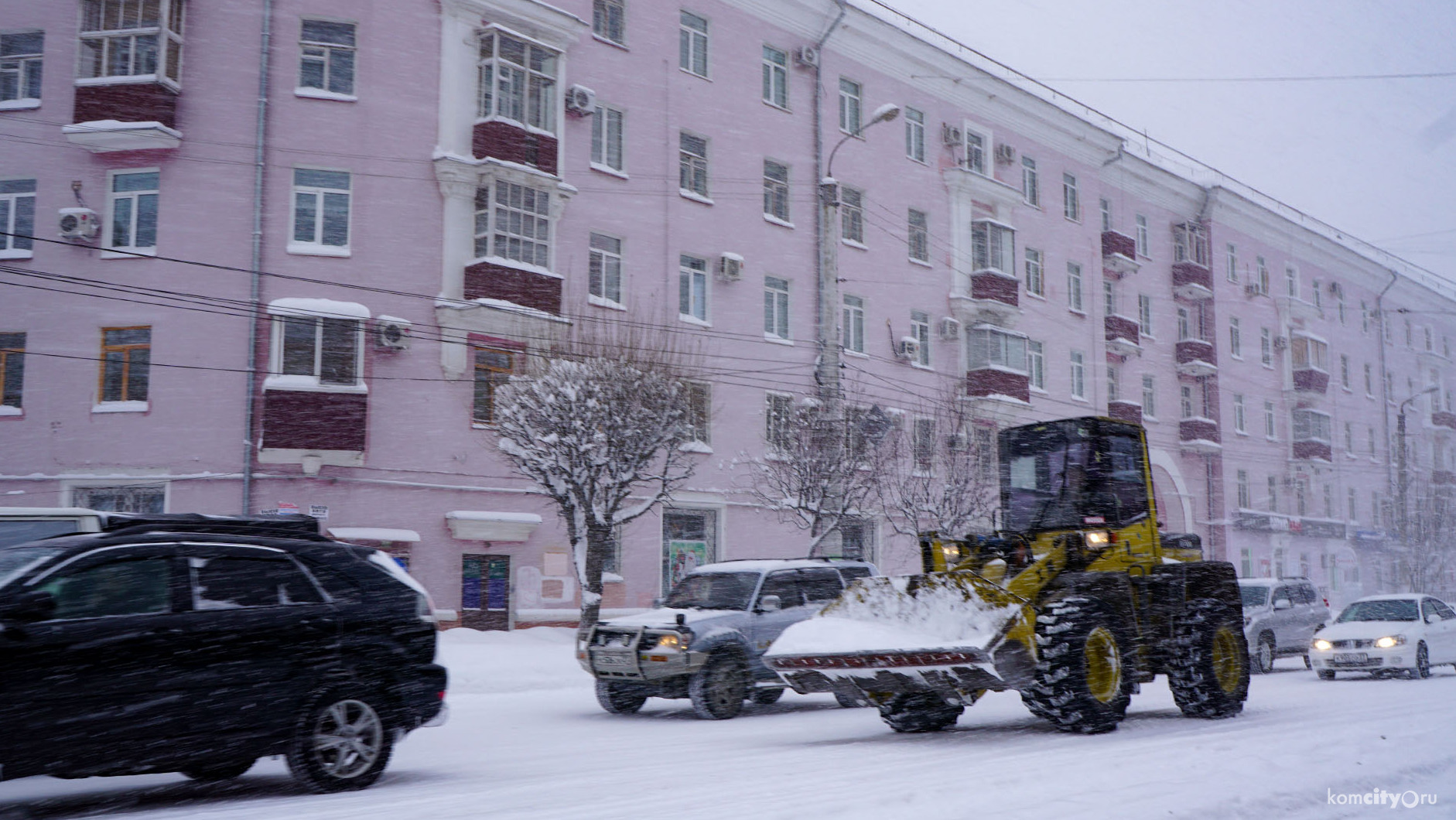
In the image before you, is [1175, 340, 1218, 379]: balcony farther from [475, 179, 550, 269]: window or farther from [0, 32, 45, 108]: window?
[0, 32, 45, 108]: window

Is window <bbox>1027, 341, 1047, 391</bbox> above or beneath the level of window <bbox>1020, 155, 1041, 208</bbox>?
beneath

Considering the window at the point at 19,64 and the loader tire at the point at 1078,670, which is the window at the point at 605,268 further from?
the loader tire at the point at 1078,670

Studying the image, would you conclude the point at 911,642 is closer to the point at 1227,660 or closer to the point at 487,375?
the point at 1227,660

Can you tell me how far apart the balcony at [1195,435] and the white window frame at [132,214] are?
37.8 meters

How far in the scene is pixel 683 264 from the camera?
3077cm

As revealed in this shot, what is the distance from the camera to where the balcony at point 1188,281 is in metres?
49.2

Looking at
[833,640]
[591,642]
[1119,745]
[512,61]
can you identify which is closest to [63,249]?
[512,61]

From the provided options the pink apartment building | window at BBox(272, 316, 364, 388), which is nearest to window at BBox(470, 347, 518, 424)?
the pink apartment building

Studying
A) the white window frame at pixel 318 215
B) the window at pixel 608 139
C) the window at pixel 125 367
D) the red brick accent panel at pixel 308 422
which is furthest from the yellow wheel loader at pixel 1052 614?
the window at pixel 608 139

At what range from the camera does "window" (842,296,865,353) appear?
1351 inches

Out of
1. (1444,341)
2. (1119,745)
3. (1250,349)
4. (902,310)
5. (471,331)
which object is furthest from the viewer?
(1444,341)

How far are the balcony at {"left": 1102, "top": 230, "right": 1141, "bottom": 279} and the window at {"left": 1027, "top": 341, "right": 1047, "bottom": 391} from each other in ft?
19.2

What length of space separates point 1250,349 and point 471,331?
3984 cm

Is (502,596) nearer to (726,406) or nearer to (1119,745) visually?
(726,406)
